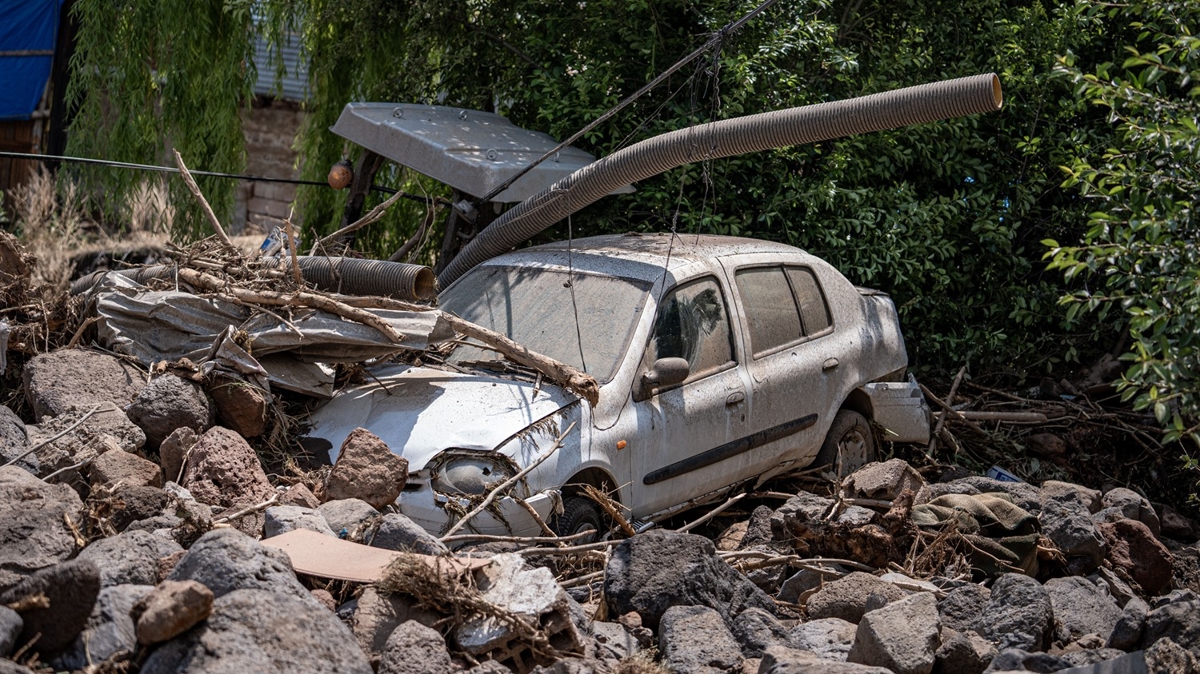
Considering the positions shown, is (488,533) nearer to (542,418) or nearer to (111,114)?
(542,418)

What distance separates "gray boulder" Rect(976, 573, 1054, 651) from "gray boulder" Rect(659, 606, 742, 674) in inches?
45.6

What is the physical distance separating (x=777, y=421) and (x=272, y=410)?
2845 millimetres

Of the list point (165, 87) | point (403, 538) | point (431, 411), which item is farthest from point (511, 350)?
point (165, 87)

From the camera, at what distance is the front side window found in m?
6.38

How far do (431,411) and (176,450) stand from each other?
3.83 ft

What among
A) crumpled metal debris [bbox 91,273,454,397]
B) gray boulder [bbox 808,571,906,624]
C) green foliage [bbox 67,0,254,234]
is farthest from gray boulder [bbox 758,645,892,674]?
green foliage [bbox 67,0,254,234]

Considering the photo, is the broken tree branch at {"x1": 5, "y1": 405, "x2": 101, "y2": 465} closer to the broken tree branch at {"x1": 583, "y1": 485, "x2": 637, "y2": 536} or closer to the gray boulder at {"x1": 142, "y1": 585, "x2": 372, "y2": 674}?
the gray boulder at {"x1": 142, "y1": 585, "x2": 372, "y2": 674}

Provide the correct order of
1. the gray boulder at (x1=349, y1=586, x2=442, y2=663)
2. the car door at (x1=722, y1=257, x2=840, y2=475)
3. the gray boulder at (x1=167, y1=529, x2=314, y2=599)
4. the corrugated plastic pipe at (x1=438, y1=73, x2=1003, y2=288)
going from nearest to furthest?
1. the gray boulder at (x1=167, y1=529, x2=314, y2=599)
2. the gray boulder at (x1=349, y1=586, x2=442, y2=663)
3. the corrugated plastic pipe at (x1=438, y1=73, x2=1003, y2=288)
4. the car door at (x1=722, y1=257, x2=840, y2=475)

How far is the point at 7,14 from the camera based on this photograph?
14672 mm

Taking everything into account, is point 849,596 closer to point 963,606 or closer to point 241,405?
point 963,606

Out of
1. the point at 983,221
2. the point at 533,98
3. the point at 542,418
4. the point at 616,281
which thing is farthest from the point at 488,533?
the point at 983,221

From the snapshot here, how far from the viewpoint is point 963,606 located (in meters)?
5.24

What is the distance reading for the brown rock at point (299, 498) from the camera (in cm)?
509

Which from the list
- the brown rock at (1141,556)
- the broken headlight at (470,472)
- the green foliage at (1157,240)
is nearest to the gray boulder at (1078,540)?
the brown rock at (1141,556)
